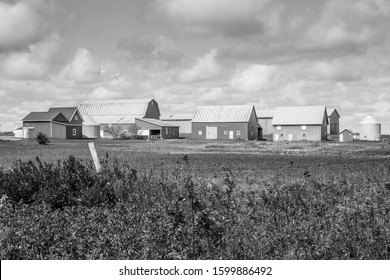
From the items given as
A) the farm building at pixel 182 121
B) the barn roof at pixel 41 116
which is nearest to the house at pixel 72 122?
the barn roof at pixel 41 116

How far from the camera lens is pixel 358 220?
812 cm

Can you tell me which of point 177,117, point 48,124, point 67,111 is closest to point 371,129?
point 67,111

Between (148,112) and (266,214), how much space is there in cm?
8878

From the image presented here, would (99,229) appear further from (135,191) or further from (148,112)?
(148,112)

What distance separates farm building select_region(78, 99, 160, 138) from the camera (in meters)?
86.9

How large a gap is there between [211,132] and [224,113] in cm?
383

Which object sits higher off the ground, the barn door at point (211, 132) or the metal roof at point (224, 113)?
the metal roof at point (224, 113)

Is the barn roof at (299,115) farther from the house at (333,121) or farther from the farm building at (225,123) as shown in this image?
the house at (333,121)

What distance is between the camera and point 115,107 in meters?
97.1

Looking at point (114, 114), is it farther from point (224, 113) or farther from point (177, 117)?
point (177, 117)

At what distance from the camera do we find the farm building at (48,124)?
8106 centimetres

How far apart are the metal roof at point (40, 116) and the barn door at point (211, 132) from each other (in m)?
23.8

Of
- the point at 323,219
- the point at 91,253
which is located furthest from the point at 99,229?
the point at 323,219

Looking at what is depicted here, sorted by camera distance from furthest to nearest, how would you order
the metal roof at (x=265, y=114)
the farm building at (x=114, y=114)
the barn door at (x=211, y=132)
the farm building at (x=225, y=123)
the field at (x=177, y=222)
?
the metal roof at (x=265, y=114), the farm building at (x=114, y=114), the barn door at (x=211, y=132), the farm building at (x=225, y=123), the field at (x=177, y=222)
